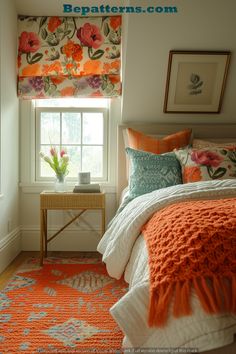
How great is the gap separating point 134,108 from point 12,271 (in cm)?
181

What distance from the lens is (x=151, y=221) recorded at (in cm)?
137

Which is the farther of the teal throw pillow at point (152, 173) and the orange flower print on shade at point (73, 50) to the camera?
the orange flower print on shade at point (73, 50)

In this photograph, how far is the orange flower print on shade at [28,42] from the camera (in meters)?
3.07

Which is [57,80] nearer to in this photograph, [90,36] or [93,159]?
[90,36]

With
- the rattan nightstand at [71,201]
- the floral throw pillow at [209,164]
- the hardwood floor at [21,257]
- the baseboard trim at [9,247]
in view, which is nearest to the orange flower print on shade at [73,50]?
the rattan nightstand at [71,201]

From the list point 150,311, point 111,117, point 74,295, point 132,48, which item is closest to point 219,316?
point 150,311

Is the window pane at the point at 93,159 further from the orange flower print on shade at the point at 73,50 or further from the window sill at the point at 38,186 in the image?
the orange flower print on shade at the point at 73,50

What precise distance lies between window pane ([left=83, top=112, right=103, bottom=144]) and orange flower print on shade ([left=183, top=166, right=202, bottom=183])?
1.22 metres

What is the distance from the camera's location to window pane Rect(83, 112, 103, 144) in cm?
323

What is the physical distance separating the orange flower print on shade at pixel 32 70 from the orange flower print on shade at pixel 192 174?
70.2 inches

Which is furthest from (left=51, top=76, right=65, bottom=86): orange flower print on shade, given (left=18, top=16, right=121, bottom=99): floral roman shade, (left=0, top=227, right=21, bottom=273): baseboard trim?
(left=0, top=227, right=21, bottom=273): baseboard trim

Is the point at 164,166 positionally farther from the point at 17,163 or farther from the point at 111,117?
the point at 17,163

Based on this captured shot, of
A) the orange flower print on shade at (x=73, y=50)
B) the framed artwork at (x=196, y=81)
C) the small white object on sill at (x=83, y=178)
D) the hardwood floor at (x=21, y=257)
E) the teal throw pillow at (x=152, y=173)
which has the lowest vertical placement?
the hardwood floor at (x=21, y=257)

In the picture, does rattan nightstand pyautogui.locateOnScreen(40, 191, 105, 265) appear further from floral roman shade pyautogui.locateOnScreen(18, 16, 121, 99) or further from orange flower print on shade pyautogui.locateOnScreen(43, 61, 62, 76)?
orange flower print on shade pyautogui.locateOnScreen(43, 61, 62, 76)
